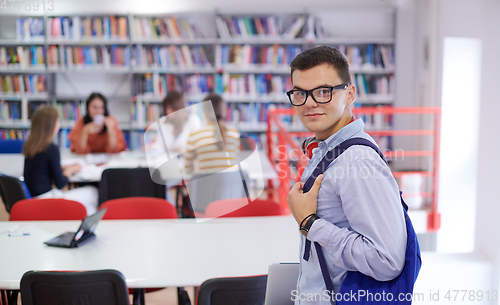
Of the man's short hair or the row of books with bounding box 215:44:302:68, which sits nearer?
the man's short hair

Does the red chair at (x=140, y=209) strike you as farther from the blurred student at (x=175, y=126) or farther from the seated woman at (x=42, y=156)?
the seated woman at (x=42, y=156)

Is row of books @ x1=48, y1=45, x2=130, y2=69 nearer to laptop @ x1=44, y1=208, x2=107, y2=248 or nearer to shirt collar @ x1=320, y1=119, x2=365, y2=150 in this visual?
laptop @ x1=44, y1=208, x2=107, y2=248

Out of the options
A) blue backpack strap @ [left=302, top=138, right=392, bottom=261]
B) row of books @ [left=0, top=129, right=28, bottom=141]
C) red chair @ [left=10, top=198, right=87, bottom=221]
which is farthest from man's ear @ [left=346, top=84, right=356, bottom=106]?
row of books @ [left=0, top=129, right=28, bottom=141]

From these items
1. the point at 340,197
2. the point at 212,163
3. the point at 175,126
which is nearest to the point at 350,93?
the point at 340,197

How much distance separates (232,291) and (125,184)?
173cm

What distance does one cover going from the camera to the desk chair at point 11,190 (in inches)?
102

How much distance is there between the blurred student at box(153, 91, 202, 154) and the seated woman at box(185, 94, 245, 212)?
8 centimetres

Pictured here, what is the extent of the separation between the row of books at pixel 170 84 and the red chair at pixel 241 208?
3030 millimetres

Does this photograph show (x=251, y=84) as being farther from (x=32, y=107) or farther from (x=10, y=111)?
(x=10, y=111)

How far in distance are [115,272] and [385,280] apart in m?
0.89

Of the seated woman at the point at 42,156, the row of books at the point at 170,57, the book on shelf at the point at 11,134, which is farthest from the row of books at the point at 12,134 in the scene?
the seated woman at the point at 42,156

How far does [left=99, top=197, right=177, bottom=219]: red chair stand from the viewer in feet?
7.20

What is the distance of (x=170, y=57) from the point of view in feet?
16.4

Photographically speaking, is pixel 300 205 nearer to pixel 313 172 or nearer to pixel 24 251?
pixel 313 172
